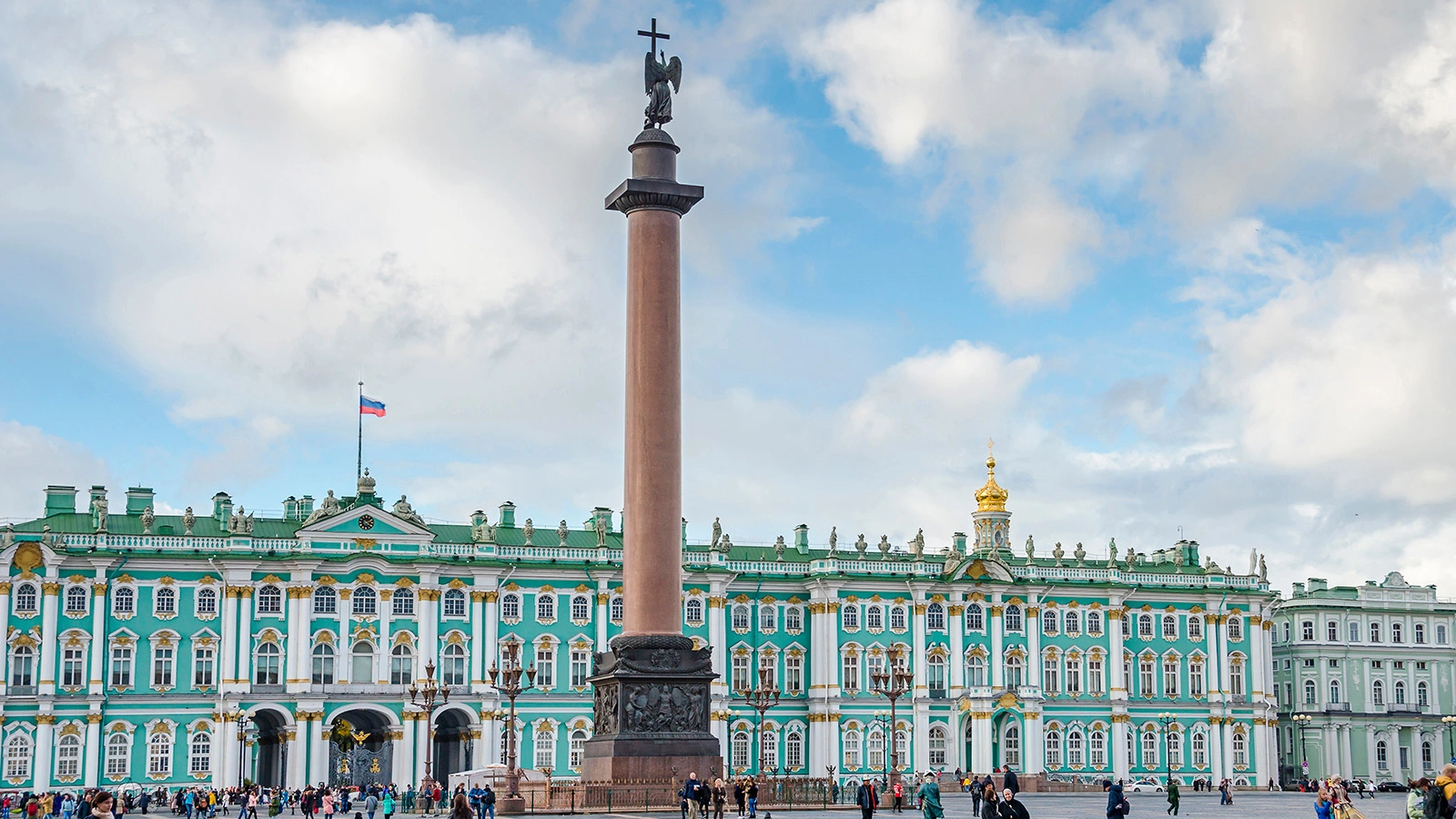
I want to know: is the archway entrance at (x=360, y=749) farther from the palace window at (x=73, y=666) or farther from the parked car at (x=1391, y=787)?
the parked car at (x=1391, y=787)

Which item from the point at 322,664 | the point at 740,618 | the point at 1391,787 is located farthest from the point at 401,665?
the point at 1391,787

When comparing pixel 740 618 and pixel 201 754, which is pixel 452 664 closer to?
pixel 201 754

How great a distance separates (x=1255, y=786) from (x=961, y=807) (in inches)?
1588

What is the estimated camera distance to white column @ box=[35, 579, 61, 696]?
250ft

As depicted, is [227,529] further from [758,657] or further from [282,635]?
[758,657]

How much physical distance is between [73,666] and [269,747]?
9.62m

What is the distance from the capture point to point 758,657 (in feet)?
293

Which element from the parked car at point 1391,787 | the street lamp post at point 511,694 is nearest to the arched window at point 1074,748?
the parked car at point 1391,787

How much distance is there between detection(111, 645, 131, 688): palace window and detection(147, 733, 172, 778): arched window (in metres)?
2.71

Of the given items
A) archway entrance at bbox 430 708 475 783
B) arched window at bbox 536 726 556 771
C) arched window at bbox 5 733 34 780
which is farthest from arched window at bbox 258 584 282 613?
arched window at bbox 536 726 556 771

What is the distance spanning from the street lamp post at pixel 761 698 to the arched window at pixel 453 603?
13.9 metres

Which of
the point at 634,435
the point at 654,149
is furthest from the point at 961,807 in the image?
the point at 654,149

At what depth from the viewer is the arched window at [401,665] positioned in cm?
8156

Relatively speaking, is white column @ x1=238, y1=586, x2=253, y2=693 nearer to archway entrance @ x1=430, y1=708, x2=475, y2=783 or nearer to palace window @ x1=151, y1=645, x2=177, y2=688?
palace window @ x1=151, y1=645, x2=177, y2=688
